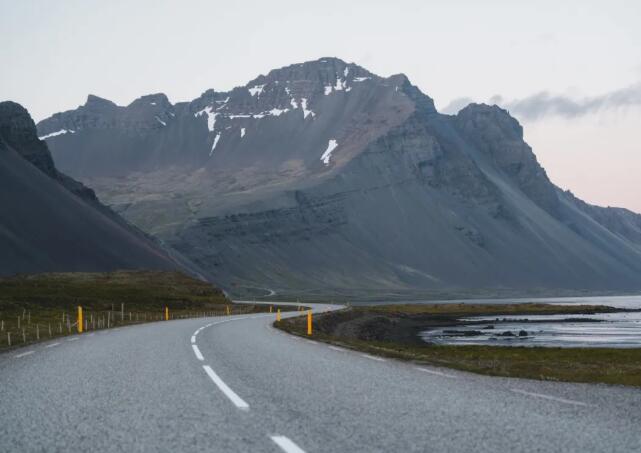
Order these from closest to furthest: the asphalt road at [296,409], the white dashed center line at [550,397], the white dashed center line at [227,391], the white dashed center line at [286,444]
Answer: the white dashed center line at [286,444]
the asphalt road at [296,409]
the white dashed center line at [227,391]
the white dashed center line at [550,397]

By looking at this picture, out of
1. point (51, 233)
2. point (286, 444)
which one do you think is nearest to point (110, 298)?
point (51, 233)

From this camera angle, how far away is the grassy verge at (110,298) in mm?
66188

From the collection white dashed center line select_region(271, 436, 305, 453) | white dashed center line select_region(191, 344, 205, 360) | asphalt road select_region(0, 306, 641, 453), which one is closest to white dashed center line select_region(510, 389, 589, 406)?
asphalt road select_region(0, 306, 641, 453)

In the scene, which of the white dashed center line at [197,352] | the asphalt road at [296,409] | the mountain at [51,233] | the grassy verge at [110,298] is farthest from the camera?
the mountain at [51,233]

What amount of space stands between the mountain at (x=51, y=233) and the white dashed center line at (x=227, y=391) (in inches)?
4818

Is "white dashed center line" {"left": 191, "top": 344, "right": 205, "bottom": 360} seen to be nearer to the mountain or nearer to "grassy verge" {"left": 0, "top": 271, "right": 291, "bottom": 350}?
"grassy verge" {"left": 0, "top": 271, "right": 291, "bottom": 350}

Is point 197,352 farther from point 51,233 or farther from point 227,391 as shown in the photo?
point 51,233

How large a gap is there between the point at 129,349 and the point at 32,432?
15.4m

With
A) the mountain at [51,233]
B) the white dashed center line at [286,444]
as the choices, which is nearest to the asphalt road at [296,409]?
the white dashed center line at [286,444]

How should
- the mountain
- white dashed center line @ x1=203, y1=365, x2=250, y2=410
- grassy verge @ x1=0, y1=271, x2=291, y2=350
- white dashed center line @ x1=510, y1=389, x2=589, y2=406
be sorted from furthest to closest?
the mountain → grassy verge @ x1=0, y1=271, x2=291, y2=350 → white dashed center line @ x1=510, y1=389, x2=589, y2=406 → white dashed center line @ x1=203, y1=365, x2=250, y2=410

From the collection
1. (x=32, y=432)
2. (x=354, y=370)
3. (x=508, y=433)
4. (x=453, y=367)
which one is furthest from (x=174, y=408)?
(x=453, y=367)

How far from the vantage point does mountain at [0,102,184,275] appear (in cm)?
14038

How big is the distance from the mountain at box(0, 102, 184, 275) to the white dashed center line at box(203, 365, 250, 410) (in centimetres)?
12238

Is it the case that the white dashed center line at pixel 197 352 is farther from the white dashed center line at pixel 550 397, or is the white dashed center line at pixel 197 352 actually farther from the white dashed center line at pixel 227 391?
the white dashed center line at pixel 550 397
